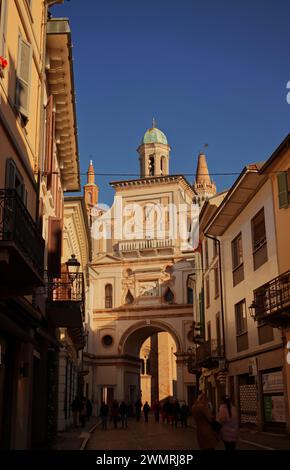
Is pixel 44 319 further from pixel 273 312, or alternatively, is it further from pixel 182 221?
pixel 182 221

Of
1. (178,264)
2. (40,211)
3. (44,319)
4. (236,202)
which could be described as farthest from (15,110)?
(178,264)

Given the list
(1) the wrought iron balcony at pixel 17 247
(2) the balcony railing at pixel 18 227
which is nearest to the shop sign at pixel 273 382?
(1) the wrought iron balcony at pixel 17 247

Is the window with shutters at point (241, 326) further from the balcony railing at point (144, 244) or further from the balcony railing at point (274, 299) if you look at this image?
the balcony railing at point (144, 244)

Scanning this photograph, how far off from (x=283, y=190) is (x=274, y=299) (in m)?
3.66

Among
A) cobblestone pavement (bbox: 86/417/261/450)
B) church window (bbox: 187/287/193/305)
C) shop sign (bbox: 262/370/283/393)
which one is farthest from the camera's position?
church window (bbox: 187/287/193/305)

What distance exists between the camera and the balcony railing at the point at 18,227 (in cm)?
932

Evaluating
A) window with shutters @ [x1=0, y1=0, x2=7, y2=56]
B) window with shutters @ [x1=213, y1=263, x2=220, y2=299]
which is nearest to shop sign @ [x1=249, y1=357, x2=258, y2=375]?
window with shutters @ [x1=213, y1=263, x2=220, y2=299]

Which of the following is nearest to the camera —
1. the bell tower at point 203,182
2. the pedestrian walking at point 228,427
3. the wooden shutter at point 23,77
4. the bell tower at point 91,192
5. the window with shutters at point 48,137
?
the pedestrian walking at point 228,427

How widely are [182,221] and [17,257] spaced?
156 feet

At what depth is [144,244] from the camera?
55062 mm

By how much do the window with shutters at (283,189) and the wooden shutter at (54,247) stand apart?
7.43 metres

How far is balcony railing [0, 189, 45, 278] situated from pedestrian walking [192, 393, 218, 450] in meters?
3.70

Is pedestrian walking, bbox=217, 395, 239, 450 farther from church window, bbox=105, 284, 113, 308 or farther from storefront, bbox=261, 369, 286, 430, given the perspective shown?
church window, bbox=105, 284, 113, 308

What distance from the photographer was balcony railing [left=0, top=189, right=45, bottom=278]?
9320 mm
